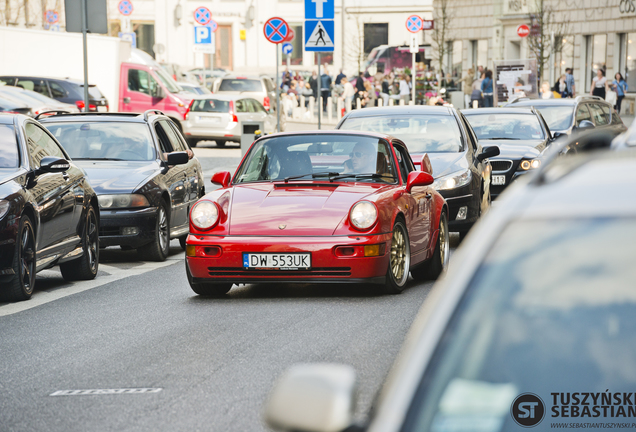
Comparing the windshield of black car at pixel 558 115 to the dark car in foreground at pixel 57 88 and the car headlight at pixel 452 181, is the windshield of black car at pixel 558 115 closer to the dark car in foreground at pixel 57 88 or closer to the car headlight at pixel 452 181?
the car headlight at pixel 452 181

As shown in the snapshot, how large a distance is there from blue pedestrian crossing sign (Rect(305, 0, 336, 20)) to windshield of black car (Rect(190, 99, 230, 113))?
11.0 meters

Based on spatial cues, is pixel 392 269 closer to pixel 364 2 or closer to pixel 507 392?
pixel 507 392

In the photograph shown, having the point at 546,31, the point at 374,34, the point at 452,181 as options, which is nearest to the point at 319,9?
the point at 452,181

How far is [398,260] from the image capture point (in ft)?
29.7

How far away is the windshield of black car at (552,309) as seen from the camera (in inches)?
89.9

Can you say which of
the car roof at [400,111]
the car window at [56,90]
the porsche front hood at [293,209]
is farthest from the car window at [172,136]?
the car window at [56,90]

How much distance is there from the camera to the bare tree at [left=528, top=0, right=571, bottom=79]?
161ft

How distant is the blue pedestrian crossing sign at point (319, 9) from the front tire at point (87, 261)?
9507 millimetres

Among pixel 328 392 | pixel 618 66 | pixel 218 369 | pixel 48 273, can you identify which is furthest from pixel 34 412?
pixel 618 66

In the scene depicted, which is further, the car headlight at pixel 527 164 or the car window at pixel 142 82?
the car window at pixel 142 82

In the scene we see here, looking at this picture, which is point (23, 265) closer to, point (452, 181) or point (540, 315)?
point (452, 181)

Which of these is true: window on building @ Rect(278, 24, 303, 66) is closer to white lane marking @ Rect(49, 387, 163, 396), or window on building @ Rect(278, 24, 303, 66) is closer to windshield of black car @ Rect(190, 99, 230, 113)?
windshield of black car @ Rect(190, 99, 230, 113)

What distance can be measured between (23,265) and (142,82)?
22.7 metres

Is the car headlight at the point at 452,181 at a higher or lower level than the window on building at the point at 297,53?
lower
